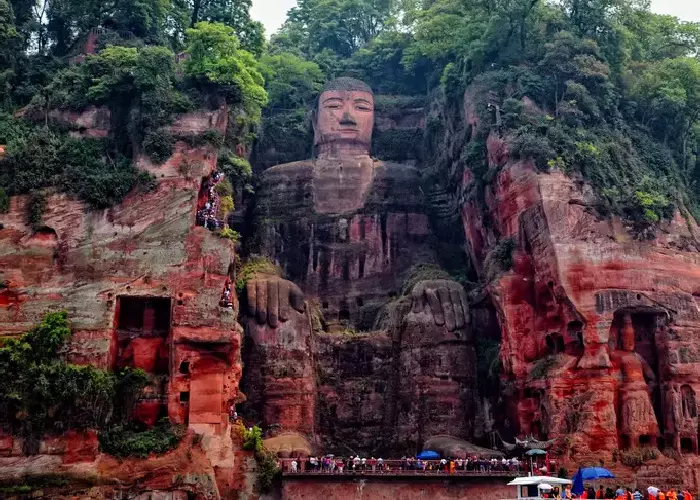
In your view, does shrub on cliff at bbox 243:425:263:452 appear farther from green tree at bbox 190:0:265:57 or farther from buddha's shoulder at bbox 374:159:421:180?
green tree at bbox 190:0:265:57

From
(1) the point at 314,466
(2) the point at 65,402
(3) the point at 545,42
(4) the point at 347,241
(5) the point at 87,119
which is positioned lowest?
(1) the point at 314,466

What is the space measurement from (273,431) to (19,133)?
16.0m

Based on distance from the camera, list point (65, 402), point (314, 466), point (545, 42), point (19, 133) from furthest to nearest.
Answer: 1. point (545, 42)
2. point (19, 133)
3. point (314, 466)
4. point (65, 402)

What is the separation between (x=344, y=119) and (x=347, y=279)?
9.50m

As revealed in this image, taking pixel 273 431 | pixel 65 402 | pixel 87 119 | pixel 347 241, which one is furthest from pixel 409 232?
pixel 65 402

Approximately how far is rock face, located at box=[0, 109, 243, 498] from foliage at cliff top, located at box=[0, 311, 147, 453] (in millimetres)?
813

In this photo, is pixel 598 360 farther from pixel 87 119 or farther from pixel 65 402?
pixel 87 119

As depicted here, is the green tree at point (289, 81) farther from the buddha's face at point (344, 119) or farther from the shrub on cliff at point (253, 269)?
the shrub on cliff at point (253, 269)

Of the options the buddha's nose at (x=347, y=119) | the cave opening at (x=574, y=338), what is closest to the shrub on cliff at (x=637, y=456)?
the cave opening at (x=574, y=338)

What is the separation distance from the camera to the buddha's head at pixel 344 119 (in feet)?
165

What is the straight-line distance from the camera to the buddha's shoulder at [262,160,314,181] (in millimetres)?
48159

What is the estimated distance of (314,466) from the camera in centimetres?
3488

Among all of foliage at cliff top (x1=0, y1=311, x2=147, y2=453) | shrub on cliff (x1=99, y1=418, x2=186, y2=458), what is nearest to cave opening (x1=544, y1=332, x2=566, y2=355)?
shrub on cliff (x1=99, y1=418, x2=186, y2=458)

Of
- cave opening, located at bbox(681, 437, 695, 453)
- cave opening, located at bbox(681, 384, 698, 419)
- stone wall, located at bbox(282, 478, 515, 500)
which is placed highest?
cave opening, located at bbox(681, 384, 698, 419)
